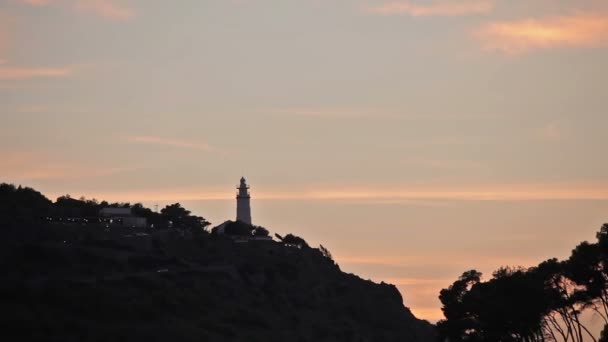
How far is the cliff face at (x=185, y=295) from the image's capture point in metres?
127

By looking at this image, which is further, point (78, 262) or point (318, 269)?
point (318, 269)

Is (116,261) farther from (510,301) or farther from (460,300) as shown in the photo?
(510,301)

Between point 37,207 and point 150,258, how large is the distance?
36212 millimetres


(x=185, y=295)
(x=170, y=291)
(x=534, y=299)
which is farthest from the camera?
(x=185, y=295)

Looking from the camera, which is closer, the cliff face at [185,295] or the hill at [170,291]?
the cliff face at [185,295]

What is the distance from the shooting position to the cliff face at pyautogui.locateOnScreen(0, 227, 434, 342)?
127 metres

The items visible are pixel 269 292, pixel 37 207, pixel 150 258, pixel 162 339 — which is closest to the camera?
pixel 162 339

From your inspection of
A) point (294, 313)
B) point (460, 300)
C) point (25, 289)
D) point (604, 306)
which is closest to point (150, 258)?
point (294, 313)

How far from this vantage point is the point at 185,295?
5802 inches

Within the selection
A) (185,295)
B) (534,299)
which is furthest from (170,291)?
(534,299)

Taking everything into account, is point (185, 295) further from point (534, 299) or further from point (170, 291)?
Result: point (534, 299)

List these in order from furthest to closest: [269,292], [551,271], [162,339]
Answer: [269,292] → [162,339] → [551,271]

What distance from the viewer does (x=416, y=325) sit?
641 ft

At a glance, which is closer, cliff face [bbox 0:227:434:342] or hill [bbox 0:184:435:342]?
cliff face [bbox 0:227:434:342]
